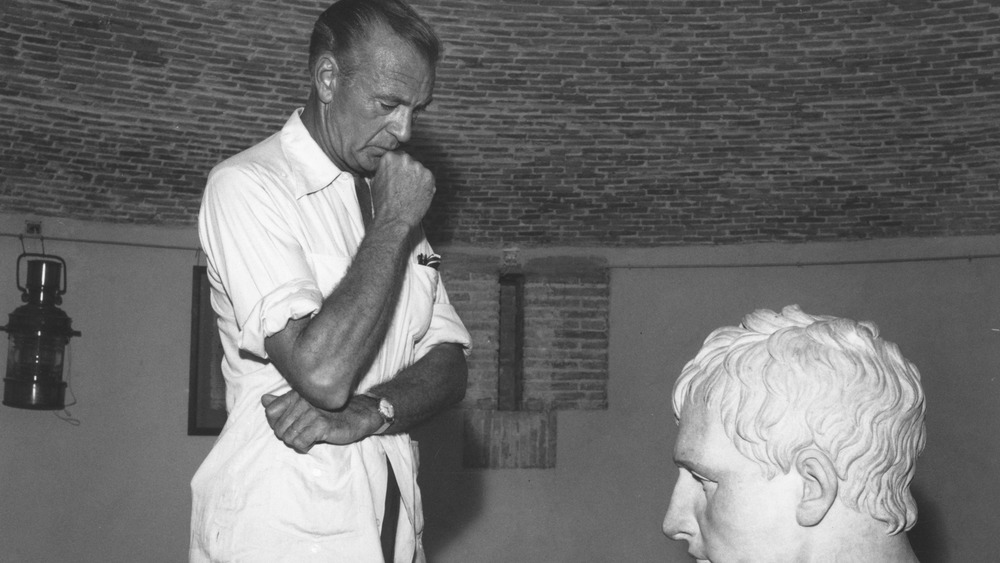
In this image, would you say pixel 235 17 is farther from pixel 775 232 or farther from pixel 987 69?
pixel 987 69

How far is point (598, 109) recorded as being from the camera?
25.6 feet

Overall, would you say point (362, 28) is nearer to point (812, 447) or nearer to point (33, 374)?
point (812, 447)

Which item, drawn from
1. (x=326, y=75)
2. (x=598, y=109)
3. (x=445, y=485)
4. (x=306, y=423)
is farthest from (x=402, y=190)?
(x=445, y=485)

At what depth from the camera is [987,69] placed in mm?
7109

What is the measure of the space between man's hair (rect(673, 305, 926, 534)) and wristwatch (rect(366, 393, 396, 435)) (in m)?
0.61

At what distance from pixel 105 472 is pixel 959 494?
18.7 ft

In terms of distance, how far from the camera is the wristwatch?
82.7 inches

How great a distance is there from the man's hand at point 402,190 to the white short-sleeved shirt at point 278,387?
0.09 meters

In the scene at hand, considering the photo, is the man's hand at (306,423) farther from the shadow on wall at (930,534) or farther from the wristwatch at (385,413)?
the shadow on wall at (930,534)

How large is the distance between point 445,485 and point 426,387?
5911 mm

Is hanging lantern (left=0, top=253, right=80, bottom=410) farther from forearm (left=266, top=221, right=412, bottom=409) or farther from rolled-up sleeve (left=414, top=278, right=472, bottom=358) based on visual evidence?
forearm (left=266, top=221, right=412, bottom=409)

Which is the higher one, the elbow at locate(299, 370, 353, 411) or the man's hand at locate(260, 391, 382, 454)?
the elbow at locate(299, 370, 353, 411)

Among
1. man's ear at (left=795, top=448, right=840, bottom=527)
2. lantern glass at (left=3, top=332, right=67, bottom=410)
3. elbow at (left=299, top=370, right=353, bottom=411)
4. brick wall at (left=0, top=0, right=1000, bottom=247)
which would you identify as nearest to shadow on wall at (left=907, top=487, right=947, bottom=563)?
brick wall at (left=0, top=0, right=1000, bottom=247)

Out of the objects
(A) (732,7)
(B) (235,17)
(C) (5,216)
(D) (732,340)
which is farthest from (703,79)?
(D) (732,340)
